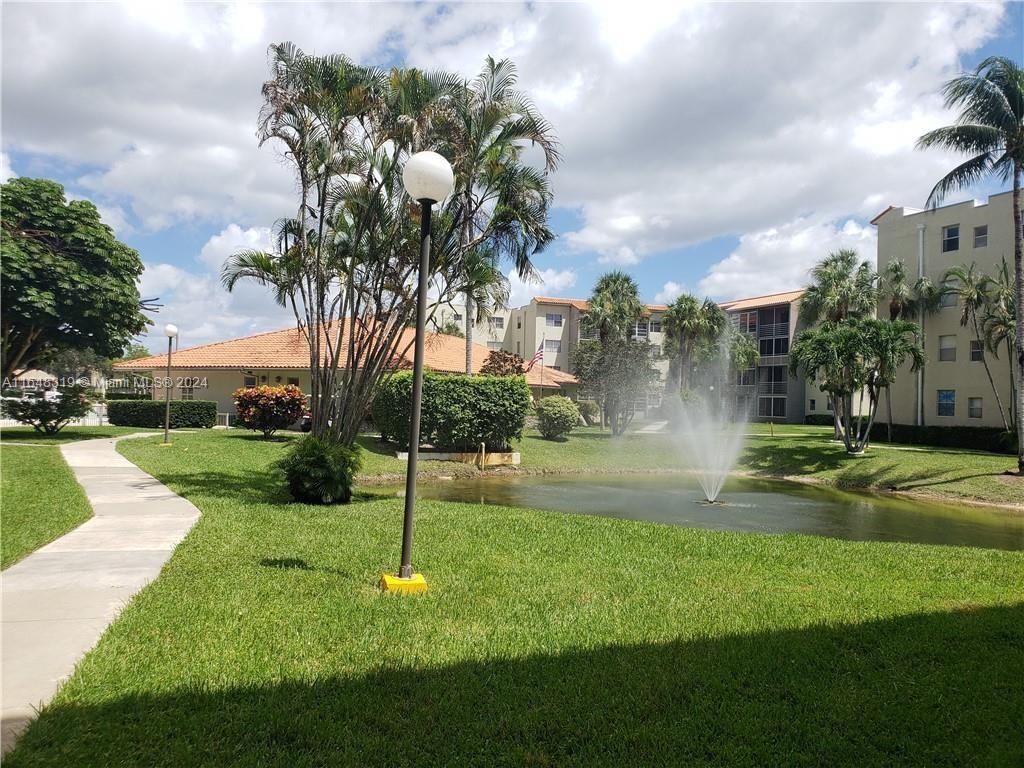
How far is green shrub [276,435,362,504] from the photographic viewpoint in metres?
11.5

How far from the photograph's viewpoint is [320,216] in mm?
12469

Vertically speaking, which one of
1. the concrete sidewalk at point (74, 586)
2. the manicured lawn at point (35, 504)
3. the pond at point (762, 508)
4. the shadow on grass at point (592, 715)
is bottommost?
the pond at point (762, 508)

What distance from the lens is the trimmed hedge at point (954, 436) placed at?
28172 millimetres

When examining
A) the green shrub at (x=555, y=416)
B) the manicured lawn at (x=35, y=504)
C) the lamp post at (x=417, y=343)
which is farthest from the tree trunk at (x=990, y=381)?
the manicured lawn at (x=35, y=504)

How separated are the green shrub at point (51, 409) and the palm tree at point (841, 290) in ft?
114

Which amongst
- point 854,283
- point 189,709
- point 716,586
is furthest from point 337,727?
point 854,283

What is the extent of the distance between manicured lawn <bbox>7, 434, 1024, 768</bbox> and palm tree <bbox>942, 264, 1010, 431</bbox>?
28.4m

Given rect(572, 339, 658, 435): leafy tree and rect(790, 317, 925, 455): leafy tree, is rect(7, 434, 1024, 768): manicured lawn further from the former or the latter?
rect(572, 339, 658, 435): leafy tree

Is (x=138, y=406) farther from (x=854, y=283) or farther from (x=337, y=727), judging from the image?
(x=854, y=283)

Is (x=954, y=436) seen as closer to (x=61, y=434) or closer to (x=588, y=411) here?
(x=588, y=411)

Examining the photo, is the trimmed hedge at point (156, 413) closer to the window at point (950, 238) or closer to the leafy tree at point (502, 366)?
the leafy tree at point (502, 366)

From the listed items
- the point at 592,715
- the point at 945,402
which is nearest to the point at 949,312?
the point at 945,402

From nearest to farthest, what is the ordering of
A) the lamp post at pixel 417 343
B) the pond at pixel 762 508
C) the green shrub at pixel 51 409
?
the lamp post at pixel 417 343
the pond at pixel 762 508
the green shrub at pixel 51 409

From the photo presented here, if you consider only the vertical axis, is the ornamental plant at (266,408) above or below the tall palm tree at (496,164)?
below
